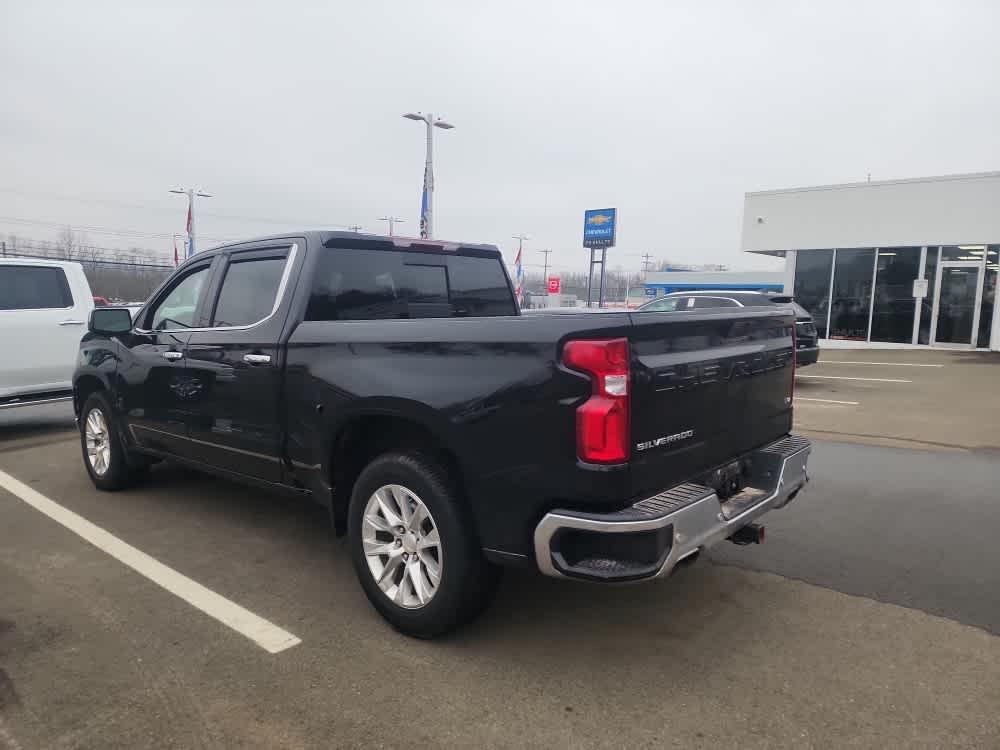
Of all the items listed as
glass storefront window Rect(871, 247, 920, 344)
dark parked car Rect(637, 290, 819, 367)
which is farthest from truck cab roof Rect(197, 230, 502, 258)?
glass storefront window Rect(871, 247, 920, 344)

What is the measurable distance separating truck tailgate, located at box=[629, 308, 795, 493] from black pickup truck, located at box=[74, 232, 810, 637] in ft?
0.04

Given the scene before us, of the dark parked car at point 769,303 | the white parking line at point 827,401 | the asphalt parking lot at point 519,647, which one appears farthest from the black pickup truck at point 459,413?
the dark parked car at point 769,303

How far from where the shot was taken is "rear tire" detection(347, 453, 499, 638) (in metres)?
3.02

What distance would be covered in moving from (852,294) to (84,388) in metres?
20.6

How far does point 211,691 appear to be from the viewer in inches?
112

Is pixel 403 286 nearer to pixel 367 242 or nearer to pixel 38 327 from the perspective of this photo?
pixel 367 242

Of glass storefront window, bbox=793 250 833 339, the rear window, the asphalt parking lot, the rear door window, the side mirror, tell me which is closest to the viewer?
the asphalt parking lot

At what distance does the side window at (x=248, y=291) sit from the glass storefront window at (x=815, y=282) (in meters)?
20.2

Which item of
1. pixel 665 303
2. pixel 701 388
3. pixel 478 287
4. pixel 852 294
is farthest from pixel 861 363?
pixel 701 388

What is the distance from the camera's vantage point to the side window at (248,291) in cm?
407

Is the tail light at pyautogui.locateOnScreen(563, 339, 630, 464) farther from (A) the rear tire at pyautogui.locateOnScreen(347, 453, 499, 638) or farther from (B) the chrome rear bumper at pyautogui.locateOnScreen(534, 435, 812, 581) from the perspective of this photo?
(A) the rear tire at pyautogui.locateOnScreen(347, 453, 499, 638)

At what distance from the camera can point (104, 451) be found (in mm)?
5629

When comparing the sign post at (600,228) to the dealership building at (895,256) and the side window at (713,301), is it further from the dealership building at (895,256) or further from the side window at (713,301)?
the side window at (713,301)

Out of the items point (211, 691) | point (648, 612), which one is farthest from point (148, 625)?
point (648, 612)
